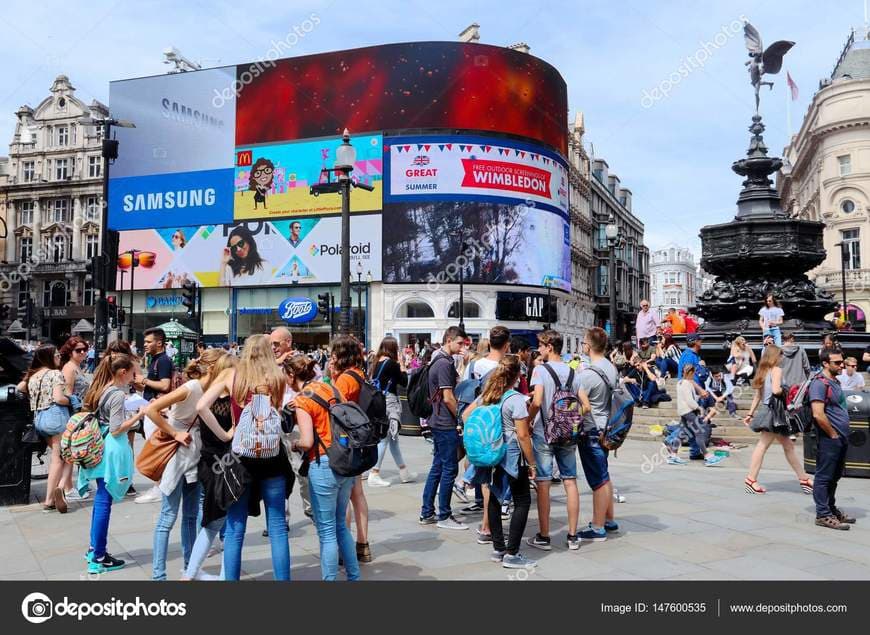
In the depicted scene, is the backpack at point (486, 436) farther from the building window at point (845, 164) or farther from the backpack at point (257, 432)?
the building window at point (845, 164)

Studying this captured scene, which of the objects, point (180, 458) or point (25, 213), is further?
point (25, 213)

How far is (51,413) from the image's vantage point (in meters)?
7.69

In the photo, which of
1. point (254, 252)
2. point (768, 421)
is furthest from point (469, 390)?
point (254, 252)

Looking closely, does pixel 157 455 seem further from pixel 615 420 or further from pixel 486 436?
pixel 615 420

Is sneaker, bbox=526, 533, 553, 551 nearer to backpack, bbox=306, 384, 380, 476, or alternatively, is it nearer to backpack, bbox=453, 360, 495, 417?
backpack, bbox=453, 360, 495, 417

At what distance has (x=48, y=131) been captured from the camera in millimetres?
59500

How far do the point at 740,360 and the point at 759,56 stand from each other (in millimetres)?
7348

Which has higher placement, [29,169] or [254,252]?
[29,169]

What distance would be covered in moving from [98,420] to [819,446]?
21.5 ft

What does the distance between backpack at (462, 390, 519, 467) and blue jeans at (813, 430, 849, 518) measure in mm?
3280

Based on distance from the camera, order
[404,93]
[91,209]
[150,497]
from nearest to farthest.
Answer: [150,497] < [404,93] < [91,209]

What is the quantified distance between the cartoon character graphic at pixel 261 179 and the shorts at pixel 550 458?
43446 millimetres

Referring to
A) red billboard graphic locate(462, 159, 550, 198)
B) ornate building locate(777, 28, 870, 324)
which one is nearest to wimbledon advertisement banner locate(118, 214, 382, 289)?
red billboard graphic locate(462, 159, 550, 198)
